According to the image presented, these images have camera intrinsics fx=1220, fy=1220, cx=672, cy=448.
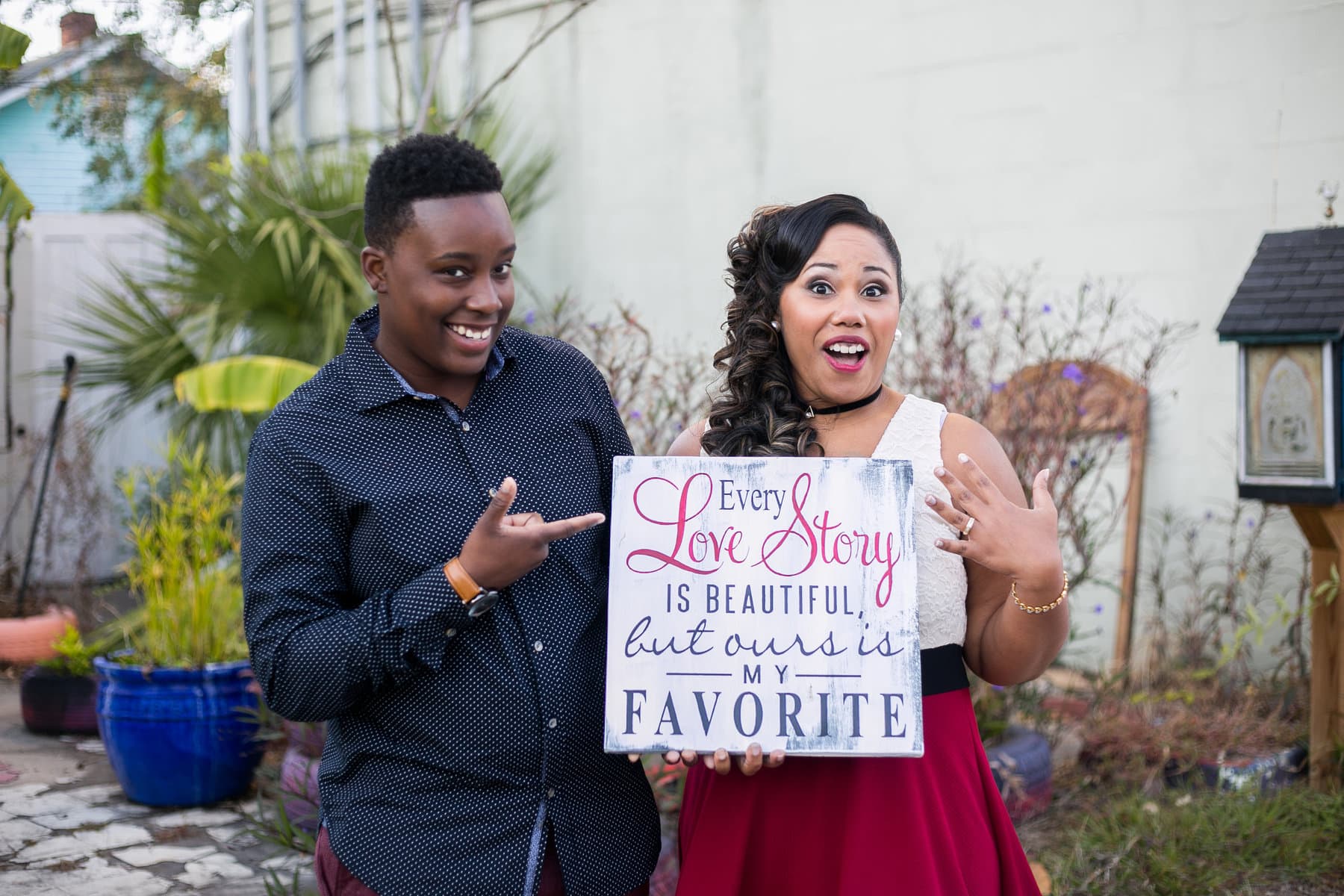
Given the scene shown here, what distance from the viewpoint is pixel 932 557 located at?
2105 mm

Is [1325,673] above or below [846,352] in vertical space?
below

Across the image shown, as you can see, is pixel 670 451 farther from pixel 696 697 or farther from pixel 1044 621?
pixel 1044 621

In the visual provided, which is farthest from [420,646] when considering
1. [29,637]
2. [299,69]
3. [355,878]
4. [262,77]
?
[262,77]

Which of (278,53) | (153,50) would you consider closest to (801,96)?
(278,53)

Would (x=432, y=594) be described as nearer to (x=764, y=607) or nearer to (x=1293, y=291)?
(x=764, y=607)

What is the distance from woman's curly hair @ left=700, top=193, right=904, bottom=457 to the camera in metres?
2.20

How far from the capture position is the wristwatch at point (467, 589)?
1821 mm

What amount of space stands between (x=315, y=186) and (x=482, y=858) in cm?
549

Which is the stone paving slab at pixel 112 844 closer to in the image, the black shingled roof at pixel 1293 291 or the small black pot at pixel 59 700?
the small black pot at pixel 59 700

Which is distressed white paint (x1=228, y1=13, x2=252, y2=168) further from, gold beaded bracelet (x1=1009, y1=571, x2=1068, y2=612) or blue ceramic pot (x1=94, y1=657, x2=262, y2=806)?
gold beaded bracelet (x1=1009, y1=571, x2=1068, y2=612)

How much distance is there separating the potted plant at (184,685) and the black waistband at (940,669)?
354 cm

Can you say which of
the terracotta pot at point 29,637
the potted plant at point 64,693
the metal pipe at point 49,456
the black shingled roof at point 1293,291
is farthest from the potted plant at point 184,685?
the black shingled roof at point 1293,291

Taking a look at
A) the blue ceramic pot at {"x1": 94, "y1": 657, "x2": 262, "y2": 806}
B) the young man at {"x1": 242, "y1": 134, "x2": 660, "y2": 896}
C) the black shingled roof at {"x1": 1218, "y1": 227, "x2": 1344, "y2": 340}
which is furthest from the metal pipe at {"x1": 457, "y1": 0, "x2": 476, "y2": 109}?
the young man at {"x1": 242, "y1": 134, "x2": 660, "y2": 896}

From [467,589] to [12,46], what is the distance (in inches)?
158
